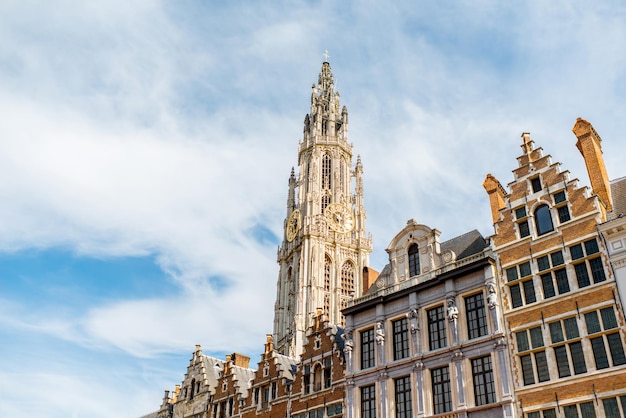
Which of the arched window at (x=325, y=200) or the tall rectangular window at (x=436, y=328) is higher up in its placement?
the arched window at (x=325, y=200)

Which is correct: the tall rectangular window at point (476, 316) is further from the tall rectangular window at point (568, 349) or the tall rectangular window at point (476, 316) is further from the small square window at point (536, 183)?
the small square window at point (536, 183)

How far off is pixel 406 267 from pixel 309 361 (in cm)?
697

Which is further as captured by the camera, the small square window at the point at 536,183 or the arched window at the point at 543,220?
the small square window at the point at 536,183

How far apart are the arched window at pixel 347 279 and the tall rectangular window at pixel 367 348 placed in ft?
215

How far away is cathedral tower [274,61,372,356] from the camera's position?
300 feet

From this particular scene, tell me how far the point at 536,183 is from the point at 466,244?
4389 millimetres

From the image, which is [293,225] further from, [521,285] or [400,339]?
[521,285]

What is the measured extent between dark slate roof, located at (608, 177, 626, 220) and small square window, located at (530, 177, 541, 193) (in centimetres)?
278

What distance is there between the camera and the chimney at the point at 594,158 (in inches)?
967

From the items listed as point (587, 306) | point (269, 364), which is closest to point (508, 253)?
point (587, 306)

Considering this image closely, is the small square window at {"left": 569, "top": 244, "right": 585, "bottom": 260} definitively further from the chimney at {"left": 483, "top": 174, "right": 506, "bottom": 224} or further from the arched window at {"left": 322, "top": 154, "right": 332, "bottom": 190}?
Result: the arched window at {"left": 322, "top": 154, "right": 332, "bottom": 190}

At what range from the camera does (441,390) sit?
24.7 meters

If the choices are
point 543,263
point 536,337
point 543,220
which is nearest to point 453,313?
point 536,337

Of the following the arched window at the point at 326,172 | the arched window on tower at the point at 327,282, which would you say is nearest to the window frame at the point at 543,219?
the arched window on tower at the point at 327,282
